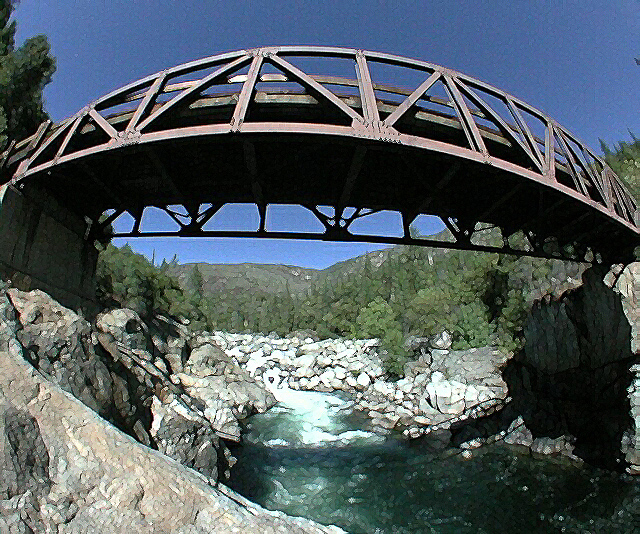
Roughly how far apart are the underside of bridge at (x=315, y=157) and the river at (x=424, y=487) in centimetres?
724

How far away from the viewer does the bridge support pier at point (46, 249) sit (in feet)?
28.8

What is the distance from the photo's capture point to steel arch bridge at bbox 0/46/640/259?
306 inches

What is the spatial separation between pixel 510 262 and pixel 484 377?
515 inches

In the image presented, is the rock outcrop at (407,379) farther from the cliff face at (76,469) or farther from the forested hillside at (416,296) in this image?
the cliff face at (76,469)

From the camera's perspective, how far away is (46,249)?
395 inches

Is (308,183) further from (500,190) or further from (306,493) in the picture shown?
(306,493)

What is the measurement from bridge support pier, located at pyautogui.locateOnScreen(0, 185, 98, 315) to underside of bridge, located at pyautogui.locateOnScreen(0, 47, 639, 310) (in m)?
0.28

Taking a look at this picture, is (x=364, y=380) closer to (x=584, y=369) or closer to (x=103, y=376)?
(x=584, y=369)

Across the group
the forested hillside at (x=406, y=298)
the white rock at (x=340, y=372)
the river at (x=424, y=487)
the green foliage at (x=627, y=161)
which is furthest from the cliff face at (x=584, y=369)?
the white rock at (x=340, y=372)

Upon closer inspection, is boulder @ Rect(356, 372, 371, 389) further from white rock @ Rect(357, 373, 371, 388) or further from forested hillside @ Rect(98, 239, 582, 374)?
forested hillside @ Rect(98, 239, 582, 374)

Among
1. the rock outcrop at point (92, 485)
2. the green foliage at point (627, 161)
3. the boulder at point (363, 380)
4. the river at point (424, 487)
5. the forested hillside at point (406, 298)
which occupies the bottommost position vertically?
the river at point (424, 487)

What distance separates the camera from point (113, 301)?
32.0 meters

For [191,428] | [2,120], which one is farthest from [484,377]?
[2,120]

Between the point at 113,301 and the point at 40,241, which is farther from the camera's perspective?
the point at 113,301
